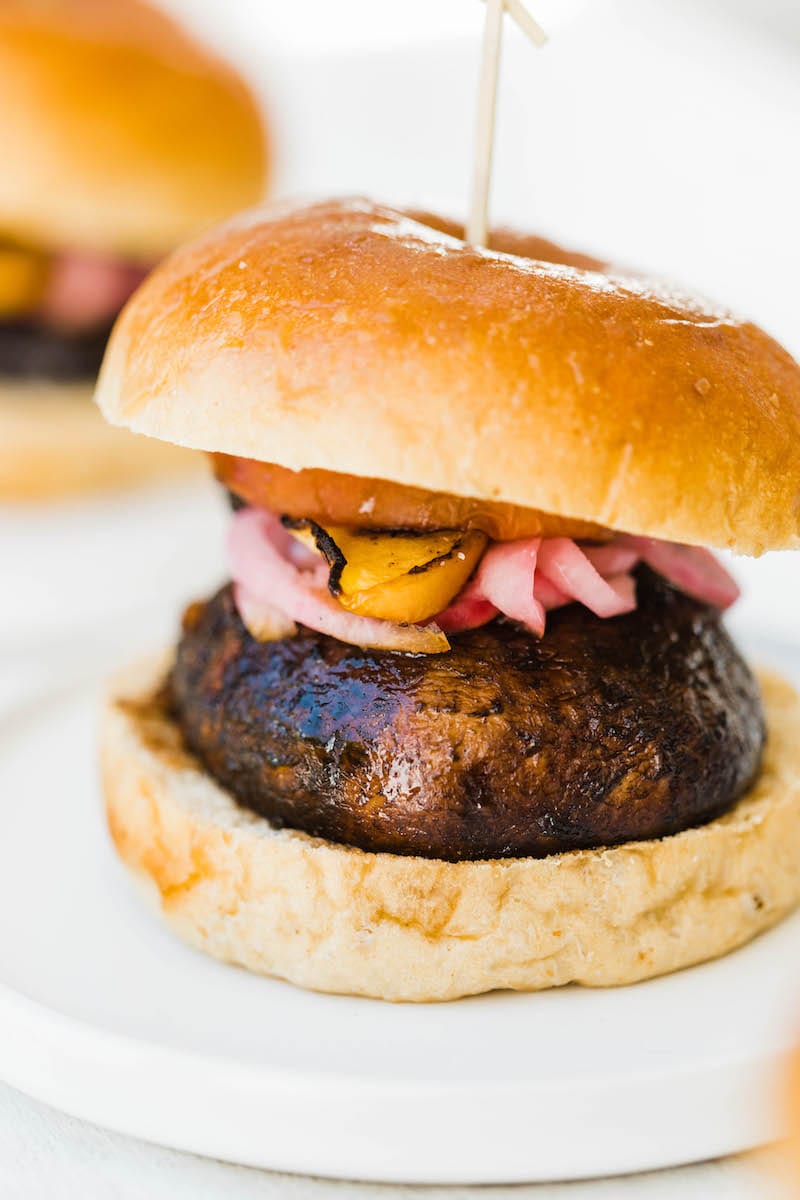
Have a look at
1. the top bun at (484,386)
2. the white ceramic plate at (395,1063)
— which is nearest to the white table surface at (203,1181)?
the white ceramic plate at (395,1063)

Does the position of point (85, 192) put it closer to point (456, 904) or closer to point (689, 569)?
point (689, 569)

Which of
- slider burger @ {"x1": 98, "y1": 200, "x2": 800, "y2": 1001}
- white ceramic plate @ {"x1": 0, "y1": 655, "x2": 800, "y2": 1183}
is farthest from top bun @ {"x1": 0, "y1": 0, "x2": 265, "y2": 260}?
white ceramic plate @ {"x1": 0, "y1": 655, "x2": 800, "y2": 1183}

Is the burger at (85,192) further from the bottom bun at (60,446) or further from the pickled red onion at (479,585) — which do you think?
the pickled red onion at (479,585)

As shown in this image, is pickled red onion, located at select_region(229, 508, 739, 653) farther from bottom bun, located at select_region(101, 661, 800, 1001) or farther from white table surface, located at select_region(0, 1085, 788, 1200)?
white table surface, located at select_region(0, 1085, 788, 1200)

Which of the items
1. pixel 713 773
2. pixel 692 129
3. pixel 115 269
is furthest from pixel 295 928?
pixel 692 129

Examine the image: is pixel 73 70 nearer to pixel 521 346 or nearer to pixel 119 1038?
pixel 521 346
